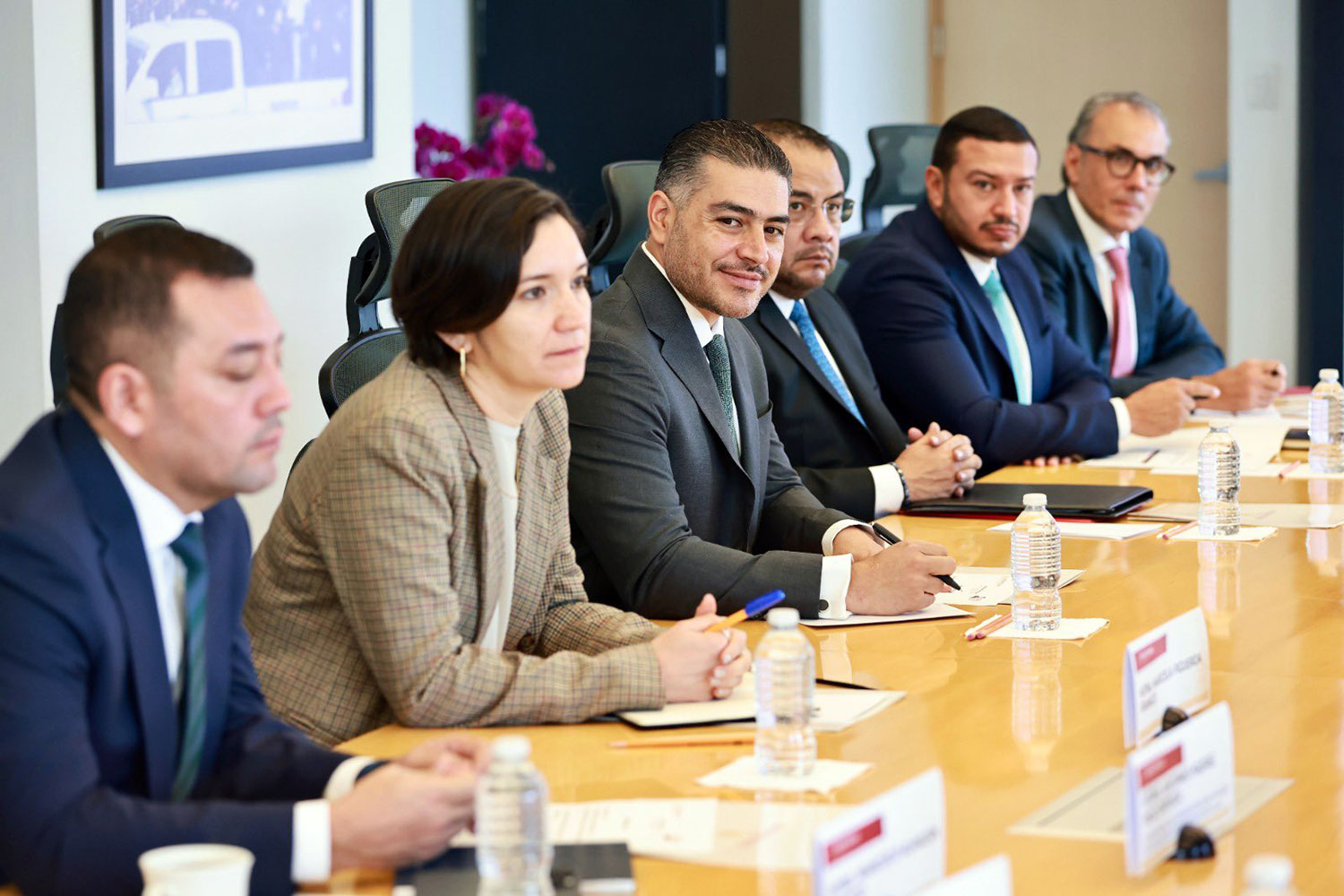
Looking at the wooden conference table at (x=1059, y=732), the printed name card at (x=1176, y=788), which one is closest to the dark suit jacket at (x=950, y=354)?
the wooden conference table at (x=1059, y=732)

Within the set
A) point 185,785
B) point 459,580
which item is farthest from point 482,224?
point 185,785

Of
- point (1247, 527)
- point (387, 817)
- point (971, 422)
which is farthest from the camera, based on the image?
point (971, 422)

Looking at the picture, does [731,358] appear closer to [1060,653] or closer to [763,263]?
[763,263]

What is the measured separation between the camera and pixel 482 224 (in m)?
2.02

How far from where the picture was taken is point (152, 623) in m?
1.52

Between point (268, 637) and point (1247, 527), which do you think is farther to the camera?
point (1247, 527)

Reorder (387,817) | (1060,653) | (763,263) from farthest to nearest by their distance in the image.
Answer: (763,263)
(1060,653)
(387,817)

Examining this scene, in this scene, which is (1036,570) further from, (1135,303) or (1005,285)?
(1135,303)

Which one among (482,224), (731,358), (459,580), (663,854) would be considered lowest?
(663,854)

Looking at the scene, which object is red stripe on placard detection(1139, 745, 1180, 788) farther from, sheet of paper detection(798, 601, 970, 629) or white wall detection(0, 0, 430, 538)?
white wall detection(0, 0, 430, 538)

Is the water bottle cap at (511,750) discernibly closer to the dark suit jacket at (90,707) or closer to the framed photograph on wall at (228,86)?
the dark suit jacket at (90,707)

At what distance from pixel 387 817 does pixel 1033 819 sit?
59 centimetres

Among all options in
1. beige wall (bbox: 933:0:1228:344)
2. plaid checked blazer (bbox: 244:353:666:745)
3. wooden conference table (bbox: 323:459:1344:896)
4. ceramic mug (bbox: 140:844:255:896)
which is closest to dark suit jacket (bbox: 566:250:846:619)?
wooden conference table (bbox: 323:459:1344:896)

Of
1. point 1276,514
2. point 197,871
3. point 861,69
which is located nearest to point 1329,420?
point 1276,514
